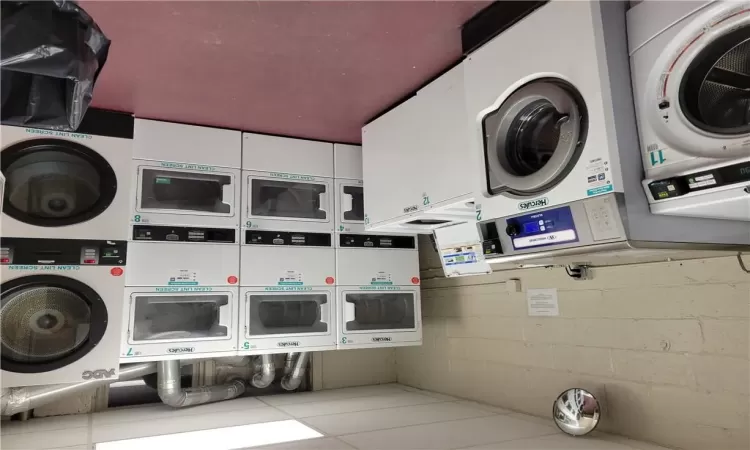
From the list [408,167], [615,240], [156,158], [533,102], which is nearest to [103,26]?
[156,158]

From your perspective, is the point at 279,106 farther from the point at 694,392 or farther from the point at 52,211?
the point at 694,392

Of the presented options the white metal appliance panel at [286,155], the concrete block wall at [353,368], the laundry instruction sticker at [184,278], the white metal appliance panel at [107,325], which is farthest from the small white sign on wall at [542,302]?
the white metal appliance panel at [107,325]

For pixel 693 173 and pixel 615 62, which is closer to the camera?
pixel 693 173

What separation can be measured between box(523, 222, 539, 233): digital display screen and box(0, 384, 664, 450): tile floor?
3.37 feet

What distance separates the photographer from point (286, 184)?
3.24 meters

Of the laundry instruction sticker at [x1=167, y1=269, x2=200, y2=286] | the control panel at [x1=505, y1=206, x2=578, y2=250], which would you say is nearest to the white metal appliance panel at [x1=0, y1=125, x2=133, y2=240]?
the laundry instruction sticker at [x1=167, y1=269, x2=200, y2=286]

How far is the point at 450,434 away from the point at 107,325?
5.94ft

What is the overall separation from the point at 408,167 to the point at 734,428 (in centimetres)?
178

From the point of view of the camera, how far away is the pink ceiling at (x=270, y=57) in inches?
77.7

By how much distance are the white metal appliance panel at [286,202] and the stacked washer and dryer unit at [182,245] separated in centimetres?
9

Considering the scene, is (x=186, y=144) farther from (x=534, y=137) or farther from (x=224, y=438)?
(x=534, y=137)

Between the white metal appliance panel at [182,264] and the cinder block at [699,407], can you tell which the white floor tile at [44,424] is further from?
the cinder block at [699,407]

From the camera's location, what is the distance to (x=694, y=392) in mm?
2045

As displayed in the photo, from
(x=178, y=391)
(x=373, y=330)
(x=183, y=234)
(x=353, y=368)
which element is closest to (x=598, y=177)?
(x=373, y=330)
